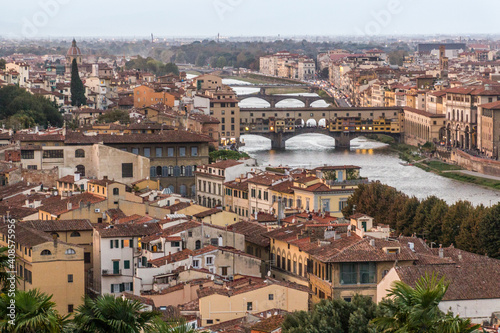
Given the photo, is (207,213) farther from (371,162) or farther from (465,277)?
(371,162)

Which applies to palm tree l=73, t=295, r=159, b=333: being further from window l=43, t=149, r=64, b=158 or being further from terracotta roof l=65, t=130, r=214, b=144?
terracotta roof l=65, t=130, r=214, b=144

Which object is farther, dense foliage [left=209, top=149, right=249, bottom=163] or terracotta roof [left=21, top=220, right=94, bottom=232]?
dense foliage [left=209, top=149, right=249, bottom=163]

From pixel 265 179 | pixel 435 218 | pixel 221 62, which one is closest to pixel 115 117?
pixel 265 179

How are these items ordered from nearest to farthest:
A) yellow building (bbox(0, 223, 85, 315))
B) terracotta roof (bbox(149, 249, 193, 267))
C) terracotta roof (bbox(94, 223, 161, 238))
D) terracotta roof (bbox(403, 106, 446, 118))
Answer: yellow building (bbox(0, 223, 85, 315)) → terracotta roof (bbox(149, 249, 193, 267)) → terracotta roof (bbox(94, 223, 161, 238)) → terracotta roof (bbox(403, 106, 446, 118))

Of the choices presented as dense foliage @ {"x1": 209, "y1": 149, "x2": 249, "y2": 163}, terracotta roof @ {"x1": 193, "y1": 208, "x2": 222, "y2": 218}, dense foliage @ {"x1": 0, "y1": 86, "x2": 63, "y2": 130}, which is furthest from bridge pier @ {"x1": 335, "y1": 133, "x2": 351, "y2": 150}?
terracotta roof @ {"x1": 193, "y1": 208, "x2": 222, "y2": 218}

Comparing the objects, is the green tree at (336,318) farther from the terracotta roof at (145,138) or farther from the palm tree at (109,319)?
the terracotta roof at (145,138)

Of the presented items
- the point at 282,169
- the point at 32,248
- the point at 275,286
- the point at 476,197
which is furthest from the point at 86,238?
the point at 476,197

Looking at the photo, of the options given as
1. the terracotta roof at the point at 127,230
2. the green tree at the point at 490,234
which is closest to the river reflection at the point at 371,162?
the green tree at the point at 490,234
